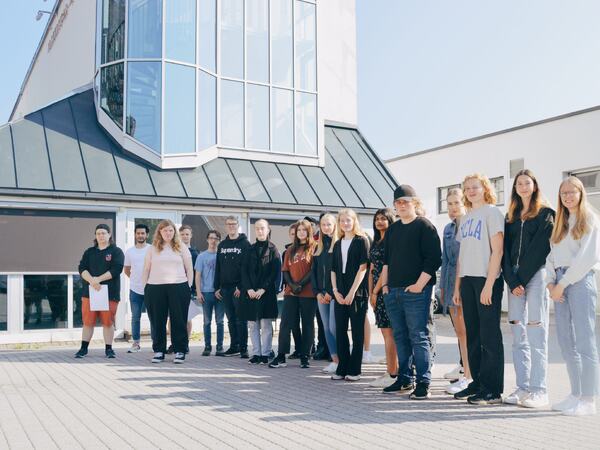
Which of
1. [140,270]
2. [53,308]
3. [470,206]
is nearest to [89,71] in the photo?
[53,308]

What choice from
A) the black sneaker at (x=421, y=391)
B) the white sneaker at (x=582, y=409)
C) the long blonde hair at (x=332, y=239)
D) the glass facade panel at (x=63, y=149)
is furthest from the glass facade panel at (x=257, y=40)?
the white sneaker at (x=582, y=409)

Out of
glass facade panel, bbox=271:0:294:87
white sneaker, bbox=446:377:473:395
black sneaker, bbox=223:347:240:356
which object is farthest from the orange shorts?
glass facade panel, bbox=271:0:294:87

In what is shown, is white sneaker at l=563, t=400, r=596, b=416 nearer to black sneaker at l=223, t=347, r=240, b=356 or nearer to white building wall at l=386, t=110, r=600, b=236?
black sneaker at l=223, t=347, r=240, b=356

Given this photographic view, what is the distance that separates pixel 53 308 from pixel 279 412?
732 cm

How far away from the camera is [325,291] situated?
7.84 m

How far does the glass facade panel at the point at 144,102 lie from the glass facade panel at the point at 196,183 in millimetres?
768

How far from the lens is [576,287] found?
556 centimetres

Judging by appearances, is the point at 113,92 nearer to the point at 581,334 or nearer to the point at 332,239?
the point at 332,239

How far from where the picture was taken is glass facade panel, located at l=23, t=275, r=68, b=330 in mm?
11398

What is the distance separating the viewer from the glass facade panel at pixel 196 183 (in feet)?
42.1

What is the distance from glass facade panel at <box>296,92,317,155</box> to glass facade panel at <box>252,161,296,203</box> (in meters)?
1.11

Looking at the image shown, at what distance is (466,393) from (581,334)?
1.25 meters

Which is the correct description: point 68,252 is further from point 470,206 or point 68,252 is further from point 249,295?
point 470,206

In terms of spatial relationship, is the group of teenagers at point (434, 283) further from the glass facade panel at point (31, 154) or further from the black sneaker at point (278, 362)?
the glass facade panel at point (31, 154)
